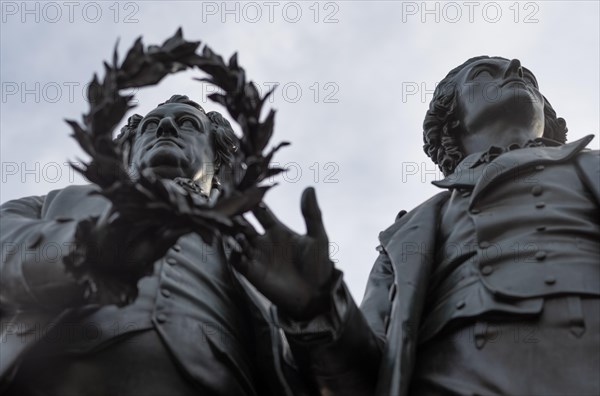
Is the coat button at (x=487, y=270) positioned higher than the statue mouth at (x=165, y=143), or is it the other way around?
the statue mouth at (x=165, y=143)

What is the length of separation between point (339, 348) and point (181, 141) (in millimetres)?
2394

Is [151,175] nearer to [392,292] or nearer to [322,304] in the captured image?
[322,304]

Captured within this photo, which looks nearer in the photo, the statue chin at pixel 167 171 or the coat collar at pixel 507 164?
the coat collar at pixel 507 164

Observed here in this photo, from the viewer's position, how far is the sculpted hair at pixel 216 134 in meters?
10.1

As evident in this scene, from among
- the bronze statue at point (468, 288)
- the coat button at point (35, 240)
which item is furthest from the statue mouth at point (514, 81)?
the coat button at point (35, 240)

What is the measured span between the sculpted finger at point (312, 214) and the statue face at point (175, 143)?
189 cm

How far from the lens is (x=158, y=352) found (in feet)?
25.7

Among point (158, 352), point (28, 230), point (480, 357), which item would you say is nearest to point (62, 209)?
point (28, 230)

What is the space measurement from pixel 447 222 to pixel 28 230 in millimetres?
2792

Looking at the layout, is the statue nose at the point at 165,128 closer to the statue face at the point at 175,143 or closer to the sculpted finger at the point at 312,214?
the statue face at the point at 175,143

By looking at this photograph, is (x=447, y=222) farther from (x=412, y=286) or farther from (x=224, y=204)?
(x=224, y=204)

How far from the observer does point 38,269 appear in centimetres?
764

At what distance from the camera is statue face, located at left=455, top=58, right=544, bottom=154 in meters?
10.1

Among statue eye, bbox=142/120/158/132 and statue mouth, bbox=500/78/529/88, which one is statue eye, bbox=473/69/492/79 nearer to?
statue mouth, bbox=500/78/529/88
